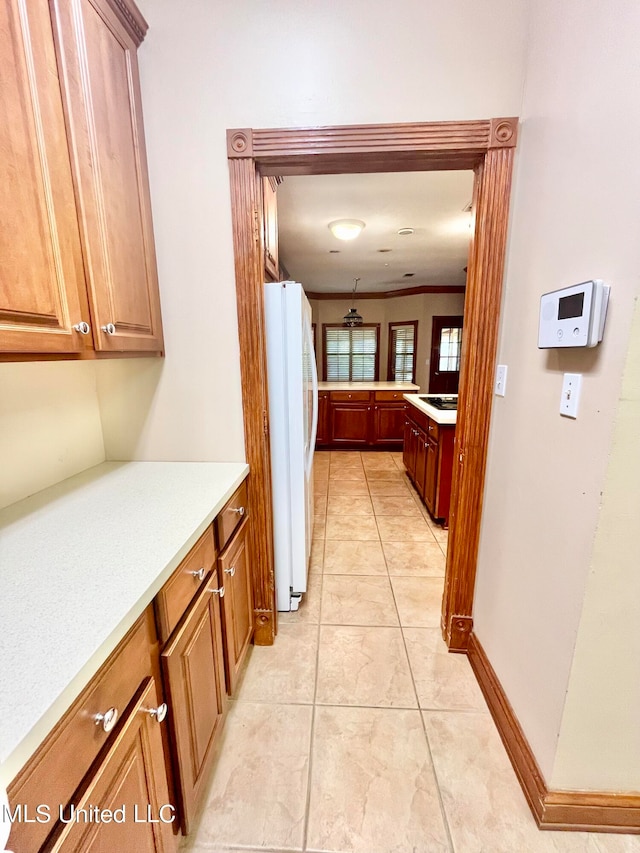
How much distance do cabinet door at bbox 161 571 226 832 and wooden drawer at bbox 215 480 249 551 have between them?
0.12 metres

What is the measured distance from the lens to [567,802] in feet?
3.36

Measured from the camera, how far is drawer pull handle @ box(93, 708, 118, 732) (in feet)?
1.97

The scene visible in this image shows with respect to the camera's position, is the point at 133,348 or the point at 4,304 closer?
the point at 4,304

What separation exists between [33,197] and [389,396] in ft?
13.6

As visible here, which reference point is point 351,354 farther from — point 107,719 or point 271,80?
point 107,719

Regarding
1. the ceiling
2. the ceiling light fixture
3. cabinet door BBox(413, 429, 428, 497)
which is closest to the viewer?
the ceiling

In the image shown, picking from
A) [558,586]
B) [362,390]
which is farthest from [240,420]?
[362,390]

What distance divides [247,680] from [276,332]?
148 centimetres

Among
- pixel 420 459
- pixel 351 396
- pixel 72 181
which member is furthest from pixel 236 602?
pixel 351 396

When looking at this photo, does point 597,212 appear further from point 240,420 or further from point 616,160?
point 240,420

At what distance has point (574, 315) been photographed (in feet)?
2.97

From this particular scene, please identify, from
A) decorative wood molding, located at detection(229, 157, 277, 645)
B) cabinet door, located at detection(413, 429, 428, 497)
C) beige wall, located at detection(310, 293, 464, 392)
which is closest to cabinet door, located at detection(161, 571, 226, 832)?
decorative wood molding, located at detection(229, 157, 277, 645)

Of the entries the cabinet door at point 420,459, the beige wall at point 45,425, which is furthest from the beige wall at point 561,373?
the cabinet door at point 420,459

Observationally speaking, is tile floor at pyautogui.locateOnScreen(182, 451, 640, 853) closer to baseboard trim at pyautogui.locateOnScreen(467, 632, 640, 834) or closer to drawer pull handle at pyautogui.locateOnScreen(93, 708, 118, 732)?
baseboard trim at pyautogui.locateOnScreen(467, 632, 640, 834)
